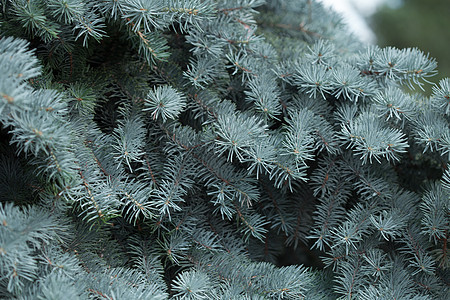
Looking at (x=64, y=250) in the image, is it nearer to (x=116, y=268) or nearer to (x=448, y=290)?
(x=116, y=268)

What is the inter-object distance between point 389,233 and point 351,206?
105 millimetres

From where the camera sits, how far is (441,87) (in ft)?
2.06

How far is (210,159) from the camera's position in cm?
61

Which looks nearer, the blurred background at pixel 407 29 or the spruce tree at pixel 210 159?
the spruce tree at pixel 210 159

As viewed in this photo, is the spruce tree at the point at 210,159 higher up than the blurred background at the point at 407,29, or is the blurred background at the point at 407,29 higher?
the blurred background at the point at 407,29

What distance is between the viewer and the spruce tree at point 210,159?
520 mm

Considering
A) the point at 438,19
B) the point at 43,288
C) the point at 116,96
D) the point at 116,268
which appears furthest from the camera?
the point at 438,19

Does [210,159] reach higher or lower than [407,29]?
lower

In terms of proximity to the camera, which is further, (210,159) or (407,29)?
(407,29)

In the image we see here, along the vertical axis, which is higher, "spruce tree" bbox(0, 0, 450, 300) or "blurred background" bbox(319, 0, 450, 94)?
"blurred background" bbox(319, 0, 450, 94)

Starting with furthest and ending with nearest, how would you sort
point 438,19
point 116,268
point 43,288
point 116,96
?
point 438,19 → point 116,96 → point 116,268 → point 43,288

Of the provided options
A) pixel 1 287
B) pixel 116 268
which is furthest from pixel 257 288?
pixel 1 287

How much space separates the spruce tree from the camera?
1.71ft

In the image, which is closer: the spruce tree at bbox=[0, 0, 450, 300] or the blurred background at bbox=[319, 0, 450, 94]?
Result: the spruce tree at bbox=[0, 0, 450, 300]
